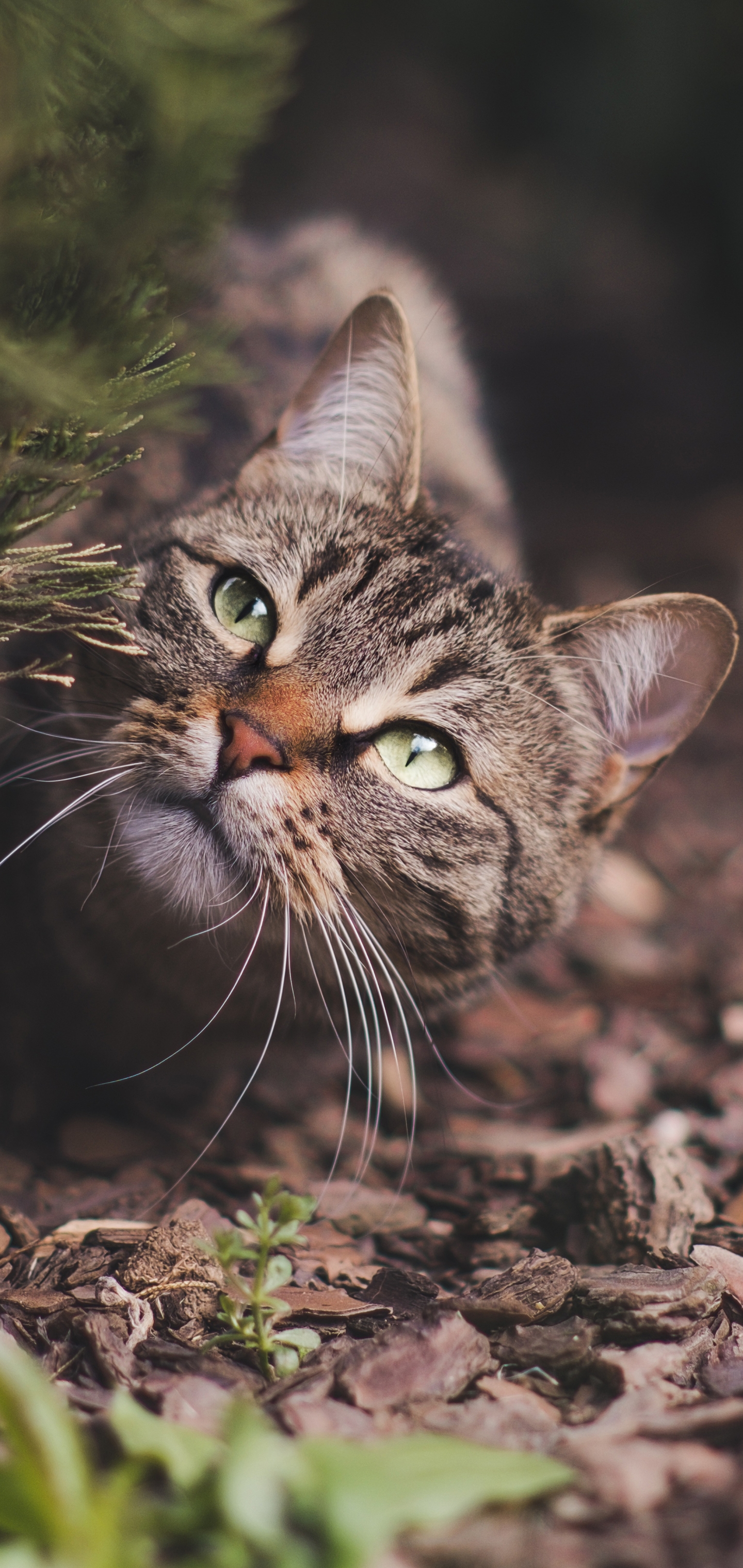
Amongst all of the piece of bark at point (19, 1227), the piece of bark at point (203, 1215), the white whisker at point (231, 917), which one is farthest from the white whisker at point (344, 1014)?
the piece of bark at point (19, 1227)

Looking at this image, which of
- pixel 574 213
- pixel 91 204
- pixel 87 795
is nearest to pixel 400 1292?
pixel 87 795

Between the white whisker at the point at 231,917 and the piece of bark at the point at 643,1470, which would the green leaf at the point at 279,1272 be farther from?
the white whisker at the point at 231,917

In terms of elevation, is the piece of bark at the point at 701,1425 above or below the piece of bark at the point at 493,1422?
above

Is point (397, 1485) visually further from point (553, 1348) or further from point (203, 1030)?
point (203, 1030)

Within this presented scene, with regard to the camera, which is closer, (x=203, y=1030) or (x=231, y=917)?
(x=231, y=917)

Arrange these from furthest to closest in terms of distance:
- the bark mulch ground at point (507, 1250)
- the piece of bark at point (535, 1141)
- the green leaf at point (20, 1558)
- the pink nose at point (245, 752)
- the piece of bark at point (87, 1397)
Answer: the piece of bark at point (535, 1141) → the pink nose at point (245, 752) → the piece of bark at point (87, 1397) → the bark mulch ground at point (507, 1250) → the green leaf at point (20, 1558)

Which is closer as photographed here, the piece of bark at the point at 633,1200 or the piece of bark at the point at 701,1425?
the piece of bark at the point at 701,1425
